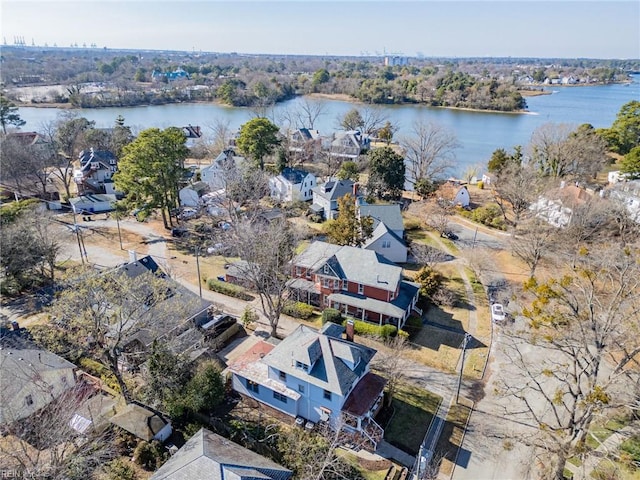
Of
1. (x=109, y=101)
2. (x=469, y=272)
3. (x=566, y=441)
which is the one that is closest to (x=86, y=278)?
(x=566, y=441)

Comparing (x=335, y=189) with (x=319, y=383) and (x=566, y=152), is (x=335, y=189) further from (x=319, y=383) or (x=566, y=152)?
(x=319, y=383)

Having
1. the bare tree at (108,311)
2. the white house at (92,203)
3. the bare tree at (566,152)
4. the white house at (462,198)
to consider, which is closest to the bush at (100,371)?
the bare tree at (108,311)

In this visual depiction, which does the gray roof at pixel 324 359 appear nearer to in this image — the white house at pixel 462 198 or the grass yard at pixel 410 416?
the grass yard at pixel 410 416

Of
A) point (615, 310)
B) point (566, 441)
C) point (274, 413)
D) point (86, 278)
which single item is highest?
point (615, 310)

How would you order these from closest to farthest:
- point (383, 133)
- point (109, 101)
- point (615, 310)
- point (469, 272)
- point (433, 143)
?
point (615, 310), point (469, 272), point (433, 143), point (383, 133), point (109, 101)

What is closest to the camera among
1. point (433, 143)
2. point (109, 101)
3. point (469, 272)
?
point (469, 272)

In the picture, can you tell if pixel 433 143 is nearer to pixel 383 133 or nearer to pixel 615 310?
pixel 383 133

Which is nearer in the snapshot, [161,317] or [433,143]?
[161,317]
